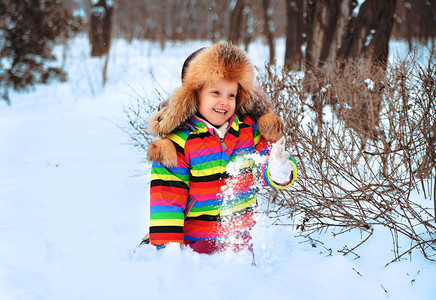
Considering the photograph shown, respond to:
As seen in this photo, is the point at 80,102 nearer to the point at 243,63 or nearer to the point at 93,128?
the point at 93,128

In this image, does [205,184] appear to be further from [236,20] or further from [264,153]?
[236,20]

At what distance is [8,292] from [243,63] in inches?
63.8

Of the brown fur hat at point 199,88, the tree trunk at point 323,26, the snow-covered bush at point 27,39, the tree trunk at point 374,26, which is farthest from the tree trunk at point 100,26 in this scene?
the brown fur hat at point 199,88

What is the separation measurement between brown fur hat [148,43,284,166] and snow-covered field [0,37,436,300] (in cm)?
41

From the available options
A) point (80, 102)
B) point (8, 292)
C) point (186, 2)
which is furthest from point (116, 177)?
point (186, 2)

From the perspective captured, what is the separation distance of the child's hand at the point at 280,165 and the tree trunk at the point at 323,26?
16.0 feet

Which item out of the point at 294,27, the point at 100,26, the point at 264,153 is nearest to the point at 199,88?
the point at 264,153

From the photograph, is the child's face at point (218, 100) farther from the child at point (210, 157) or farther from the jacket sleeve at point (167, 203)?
the jacket sleeve at point (167, 203)

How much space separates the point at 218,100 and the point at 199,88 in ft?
0.44

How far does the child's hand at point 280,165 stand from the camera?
1757 mm

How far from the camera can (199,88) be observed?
195cm

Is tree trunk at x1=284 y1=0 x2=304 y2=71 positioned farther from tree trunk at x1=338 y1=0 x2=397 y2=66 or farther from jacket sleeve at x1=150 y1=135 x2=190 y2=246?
jacket sleeve at x1=150 y1=135 x2=190 y2=246

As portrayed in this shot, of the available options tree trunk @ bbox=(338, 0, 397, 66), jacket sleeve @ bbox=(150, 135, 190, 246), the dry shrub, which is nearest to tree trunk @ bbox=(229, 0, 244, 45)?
tree trunk @ bbox=(338, 0, 397, 66)

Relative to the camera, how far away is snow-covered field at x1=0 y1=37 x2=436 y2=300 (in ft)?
6.07
